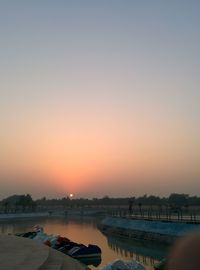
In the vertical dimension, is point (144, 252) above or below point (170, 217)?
below

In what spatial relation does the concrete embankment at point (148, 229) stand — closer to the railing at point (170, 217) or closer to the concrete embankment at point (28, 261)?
the railing at point (170, 217)

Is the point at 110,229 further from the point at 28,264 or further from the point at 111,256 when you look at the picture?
the point at 28,264

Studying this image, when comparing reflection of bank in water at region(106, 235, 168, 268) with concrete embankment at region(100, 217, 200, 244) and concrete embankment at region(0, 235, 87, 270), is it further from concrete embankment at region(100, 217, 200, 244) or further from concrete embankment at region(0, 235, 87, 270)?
concrete embankment at region(0, 235, 87, 270)

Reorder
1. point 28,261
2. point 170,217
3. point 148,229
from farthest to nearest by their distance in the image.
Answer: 1. point 170,217
2. point 148,229
3. point 28,261

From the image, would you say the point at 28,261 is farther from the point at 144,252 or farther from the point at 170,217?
the point at 170,217

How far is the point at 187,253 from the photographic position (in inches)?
60.8

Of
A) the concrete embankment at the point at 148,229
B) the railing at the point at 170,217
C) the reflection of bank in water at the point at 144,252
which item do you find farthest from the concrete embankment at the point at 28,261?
the railing at the point at 170,217

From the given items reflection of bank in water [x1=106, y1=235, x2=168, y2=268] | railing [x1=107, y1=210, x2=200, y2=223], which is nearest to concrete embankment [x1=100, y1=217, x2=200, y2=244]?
reflection of bank in water [x1=106, y1=235, x2=168, y2=268]

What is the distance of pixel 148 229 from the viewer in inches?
2179

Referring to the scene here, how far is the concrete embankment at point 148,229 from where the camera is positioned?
47.3 m

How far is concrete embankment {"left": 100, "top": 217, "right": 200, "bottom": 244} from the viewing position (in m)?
47.3

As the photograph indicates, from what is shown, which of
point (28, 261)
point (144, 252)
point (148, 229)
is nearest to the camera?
point (28, 261)

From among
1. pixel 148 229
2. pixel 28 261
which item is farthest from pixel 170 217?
pixel 28 261

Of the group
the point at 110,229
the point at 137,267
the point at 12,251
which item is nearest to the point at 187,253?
the point at 137,267
